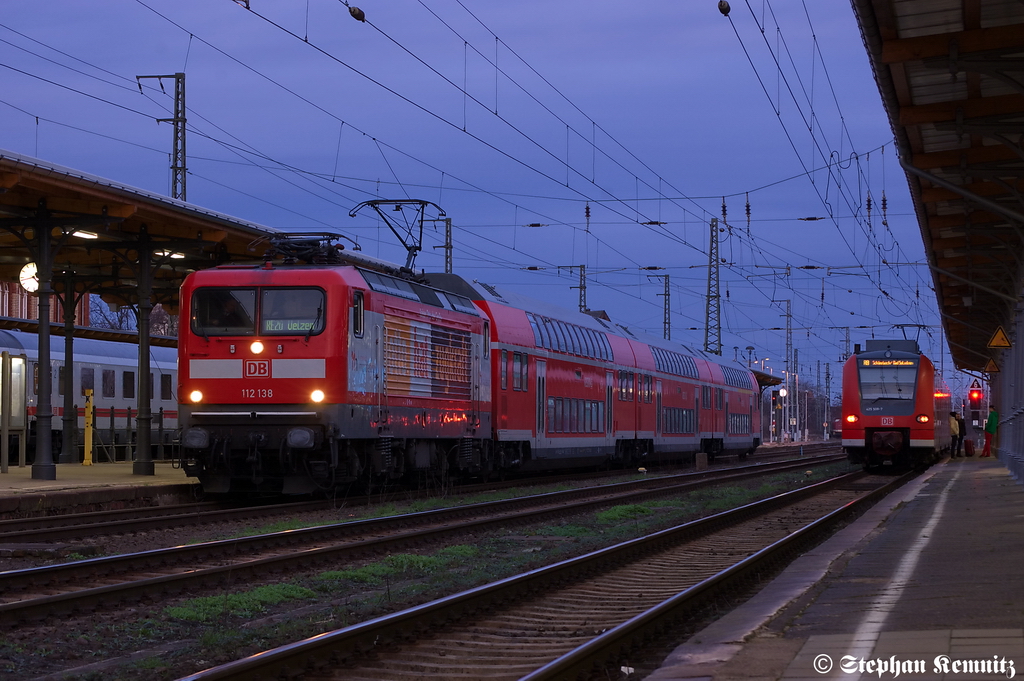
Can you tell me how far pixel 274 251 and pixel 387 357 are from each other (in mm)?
2525

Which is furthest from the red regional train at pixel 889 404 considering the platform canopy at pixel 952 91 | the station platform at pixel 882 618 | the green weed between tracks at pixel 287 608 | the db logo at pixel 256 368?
the db logo at pixel 256 368

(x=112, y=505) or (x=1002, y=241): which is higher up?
(x=1002, y=241)

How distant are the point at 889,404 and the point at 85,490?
21.9 meters

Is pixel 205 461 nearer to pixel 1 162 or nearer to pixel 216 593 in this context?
pixel 1 162

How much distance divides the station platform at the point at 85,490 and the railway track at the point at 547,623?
858cm

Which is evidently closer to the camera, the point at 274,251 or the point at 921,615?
the point at 921,615

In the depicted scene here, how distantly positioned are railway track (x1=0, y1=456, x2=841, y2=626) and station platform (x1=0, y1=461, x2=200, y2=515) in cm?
504

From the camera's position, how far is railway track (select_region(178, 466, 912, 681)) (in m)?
6.93

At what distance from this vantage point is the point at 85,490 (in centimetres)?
1717

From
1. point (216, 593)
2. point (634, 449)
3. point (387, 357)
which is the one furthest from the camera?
point (634, 449)

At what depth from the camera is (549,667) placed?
21.5ft

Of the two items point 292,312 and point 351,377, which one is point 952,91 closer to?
point 351,377

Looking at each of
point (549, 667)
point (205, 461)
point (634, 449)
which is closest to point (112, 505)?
point (205, 461)

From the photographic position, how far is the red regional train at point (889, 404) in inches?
1230
